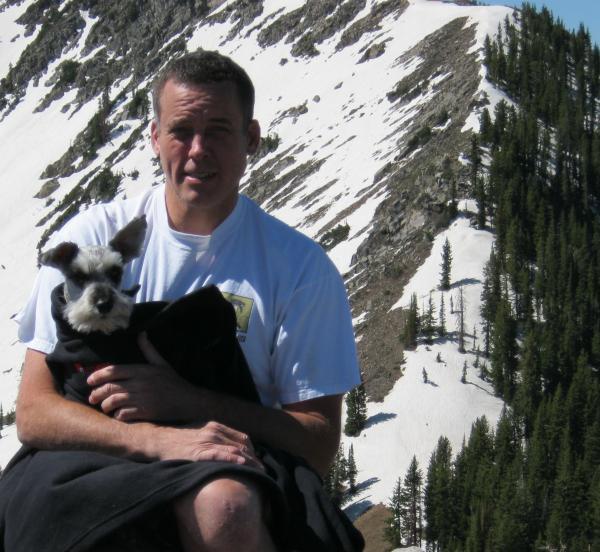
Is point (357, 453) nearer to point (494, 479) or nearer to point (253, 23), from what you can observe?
point (494, 479)

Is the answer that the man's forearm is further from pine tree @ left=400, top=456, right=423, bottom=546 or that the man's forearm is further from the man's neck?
pine tree @ left=400, top=456, right=423, bottom=546

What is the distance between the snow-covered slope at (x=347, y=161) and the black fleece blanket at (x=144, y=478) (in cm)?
6003

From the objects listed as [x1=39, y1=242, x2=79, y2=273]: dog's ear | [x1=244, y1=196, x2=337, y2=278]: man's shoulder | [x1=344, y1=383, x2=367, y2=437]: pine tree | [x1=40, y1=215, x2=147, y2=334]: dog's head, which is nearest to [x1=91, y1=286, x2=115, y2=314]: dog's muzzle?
[x1=40, y1=215, x2=147, y2=334]: dog's head

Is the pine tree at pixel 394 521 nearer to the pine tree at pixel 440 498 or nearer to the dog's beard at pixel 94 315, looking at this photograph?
the pine tree at pixel 440 498

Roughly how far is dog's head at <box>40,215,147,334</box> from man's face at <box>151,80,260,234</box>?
2.19ft

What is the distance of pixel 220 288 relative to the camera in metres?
6.00

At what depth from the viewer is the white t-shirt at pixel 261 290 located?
5930 millimetres

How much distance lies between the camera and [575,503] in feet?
218

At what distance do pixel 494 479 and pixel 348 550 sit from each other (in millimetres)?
65134

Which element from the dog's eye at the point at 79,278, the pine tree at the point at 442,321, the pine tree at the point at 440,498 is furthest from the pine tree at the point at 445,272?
the dog's eye at the point at 79,278

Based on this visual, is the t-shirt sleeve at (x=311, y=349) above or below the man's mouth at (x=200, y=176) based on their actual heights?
below

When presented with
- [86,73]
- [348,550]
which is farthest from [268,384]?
[86,73]

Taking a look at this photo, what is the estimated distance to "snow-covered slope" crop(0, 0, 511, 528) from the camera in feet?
218

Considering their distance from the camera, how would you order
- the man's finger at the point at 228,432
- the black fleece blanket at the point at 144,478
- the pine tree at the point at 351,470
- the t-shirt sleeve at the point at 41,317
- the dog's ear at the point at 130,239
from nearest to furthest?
the black fleece blanket at the point at 144,478 → the man's finger at the point at 228,432 → the dog's ear at the point at 130,239 → the t-shirt sleeve at the point at 41,317 → the pine tree at the point at 351,470
